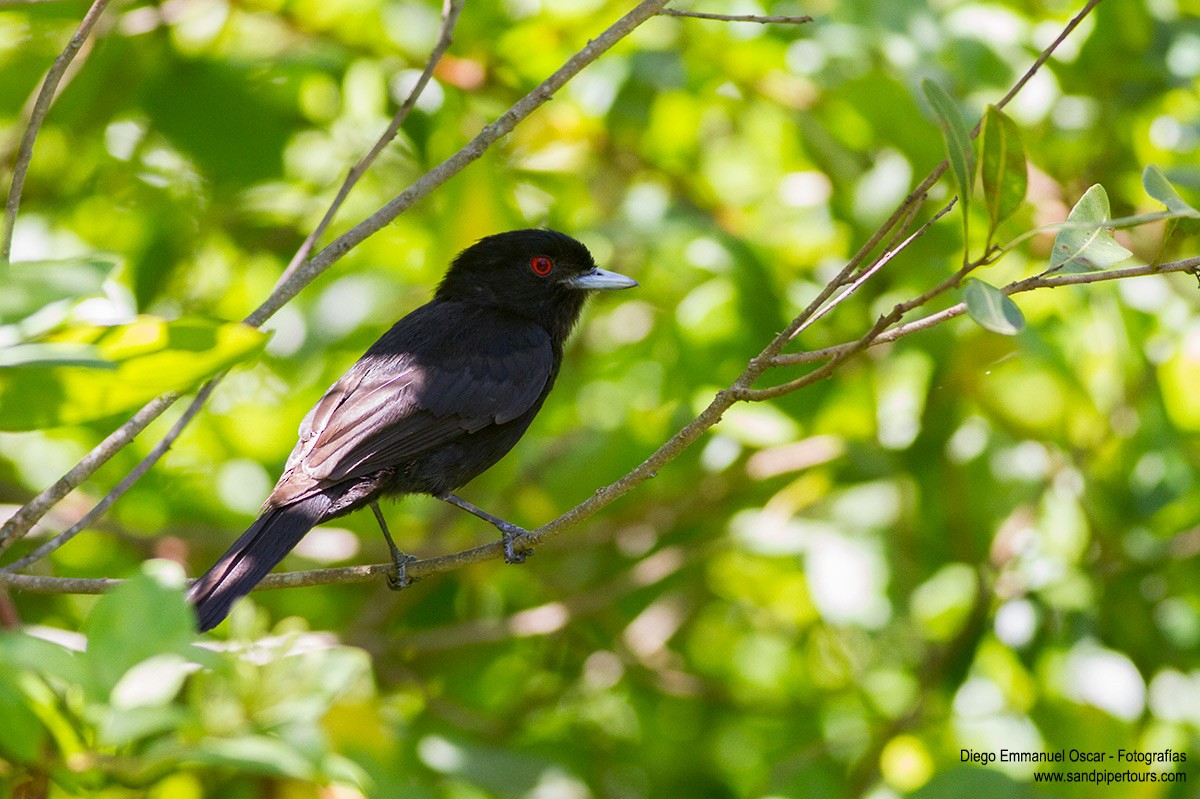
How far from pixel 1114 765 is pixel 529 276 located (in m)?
2.77

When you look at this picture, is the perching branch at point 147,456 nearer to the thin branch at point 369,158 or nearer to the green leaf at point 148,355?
the thin branch at point 369,158

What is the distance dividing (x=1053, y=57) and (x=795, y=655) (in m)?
2.35

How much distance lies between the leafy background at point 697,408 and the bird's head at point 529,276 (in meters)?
0.21

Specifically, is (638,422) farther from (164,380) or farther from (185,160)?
(164,380)

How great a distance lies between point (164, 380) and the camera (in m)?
1.78

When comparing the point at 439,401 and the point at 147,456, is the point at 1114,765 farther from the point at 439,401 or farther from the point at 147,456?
the point at 147,456

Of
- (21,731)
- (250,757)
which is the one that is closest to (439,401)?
(21,731)

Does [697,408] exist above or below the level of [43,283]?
below

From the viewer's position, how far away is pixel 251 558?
3.12m

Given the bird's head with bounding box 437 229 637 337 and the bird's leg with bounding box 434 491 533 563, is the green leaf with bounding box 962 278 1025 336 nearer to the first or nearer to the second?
the bird's leg with bounding box 434 491 533 563

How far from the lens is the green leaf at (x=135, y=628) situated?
61.8 inches

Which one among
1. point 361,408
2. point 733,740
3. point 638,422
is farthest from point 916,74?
point 733,740

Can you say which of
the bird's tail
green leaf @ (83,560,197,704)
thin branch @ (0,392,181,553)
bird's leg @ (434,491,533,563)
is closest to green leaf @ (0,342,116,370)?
green leaf @ (83,560,197,704)

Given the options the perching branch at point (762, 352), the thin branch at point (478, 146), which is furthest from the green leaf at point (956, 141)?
the thin branch at point (478, 146)
